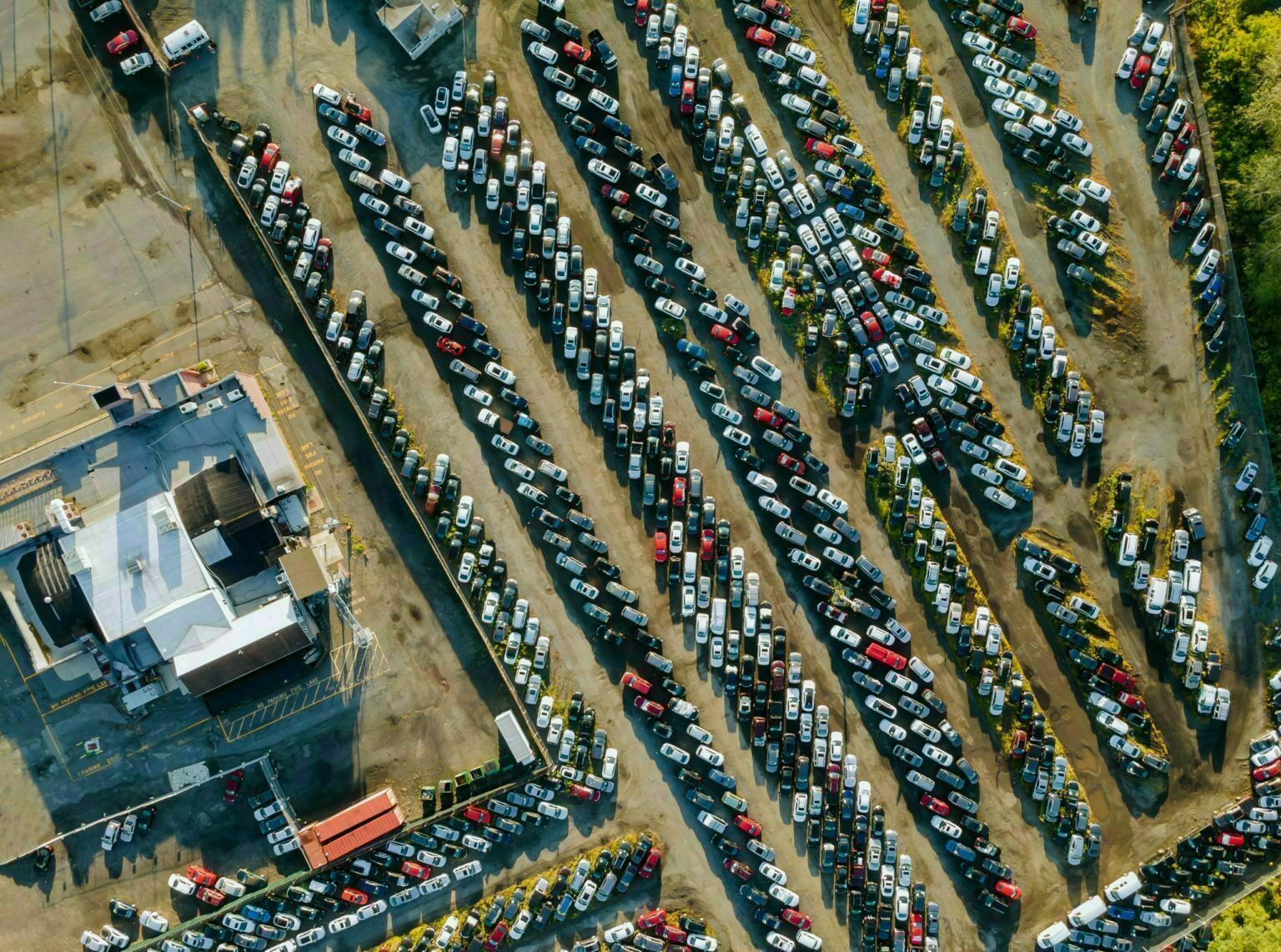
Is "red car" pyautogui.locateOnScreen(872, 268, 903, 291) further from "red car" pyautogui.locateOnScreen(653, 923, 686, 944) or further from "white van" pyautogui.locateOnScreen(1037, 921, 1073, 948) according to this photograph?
"red car" pyautogui.locateOnScreen(653, 923, 686, 944)

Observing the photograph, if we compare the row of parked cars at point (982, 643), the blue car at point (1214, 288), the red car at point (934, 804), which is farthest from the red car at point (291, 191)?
the blue car at point (1214, 288)

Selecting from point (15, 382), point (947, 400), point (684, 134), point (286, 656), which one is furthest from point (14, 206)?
point (947, 400)

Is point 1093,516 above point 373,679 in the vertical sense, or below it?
below

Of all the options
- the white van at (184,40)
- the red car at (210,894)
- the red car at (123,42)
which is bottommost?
the red car at (210,894)

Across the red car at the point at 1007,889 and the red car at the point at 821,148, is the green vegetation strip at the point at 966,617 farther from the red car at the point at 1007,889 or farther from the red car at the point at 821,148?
the red car at the point at 821,148

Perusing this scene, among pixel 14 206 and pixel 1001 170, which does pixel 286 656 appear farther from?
pixel 1001 170

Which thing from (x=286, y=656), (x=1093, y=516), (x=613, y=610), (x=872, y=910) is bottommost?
(x=872, y=910)

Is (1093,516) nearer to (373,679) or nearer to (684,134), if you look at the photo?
(684,134)

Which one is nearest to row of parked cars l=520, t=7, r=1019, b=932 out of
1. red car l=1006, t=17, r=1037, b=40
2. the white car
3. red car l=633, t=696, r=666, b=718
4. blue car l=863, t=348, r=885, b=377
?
red car l=633, t=696, r=666, b=718
